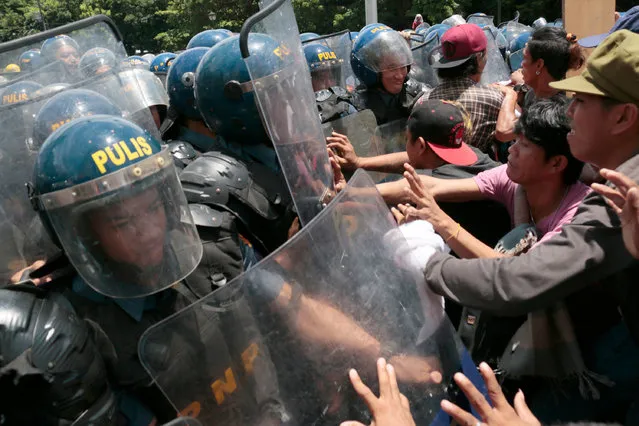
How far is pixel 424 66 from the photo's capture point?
6.50 meters

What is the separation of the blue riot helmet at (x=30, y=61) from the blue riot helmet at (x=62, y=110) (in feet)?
2.14

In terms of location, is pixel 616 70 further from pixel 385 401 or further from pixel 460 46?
pixel 460 46

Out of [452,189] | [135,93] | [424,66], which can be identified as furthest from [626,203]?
A: [424,66]

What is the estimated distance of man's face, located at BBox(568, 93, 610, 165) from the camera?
5.10 feet

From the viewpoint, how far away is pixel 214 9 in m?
34.9

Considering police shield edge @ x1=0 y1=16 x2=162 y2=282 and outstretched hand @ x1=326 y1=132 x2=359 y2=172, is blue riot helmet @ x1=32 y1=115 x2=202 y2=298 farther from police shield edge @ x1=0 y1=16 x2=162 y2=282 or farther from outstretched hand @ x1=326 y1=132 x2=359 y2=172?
outstretched hand @ x1=326 y1=132 x2=359 y2=172

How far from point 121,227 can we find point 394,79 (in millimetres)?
3292

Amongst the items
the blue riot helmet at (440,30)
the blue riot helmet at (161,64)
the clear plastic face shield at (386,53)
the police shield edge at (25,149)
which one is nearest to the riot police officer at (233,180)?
the police shield edge at (25,149)

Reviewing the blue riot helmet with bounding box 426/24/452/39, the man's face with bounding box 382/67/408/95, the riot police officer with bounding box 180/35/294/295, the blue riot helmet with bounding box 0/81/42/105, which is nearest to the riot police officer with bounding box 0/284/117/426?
the riot police officer with bounding box 180/35/294/295

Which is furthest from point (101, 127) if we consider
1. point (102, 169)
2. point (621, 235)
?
point (621, 235)

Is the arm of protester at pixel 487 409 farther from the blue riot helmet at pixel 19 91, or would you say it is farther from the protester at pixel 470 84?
the blue riot helmet at pixel 19 91

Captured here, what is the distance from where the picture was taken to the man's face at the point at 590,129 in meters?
1.55

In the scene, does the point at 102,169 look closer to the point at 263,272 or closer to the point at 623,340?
the point at 263,272

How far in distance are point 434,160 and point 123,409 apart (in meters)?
1.66
